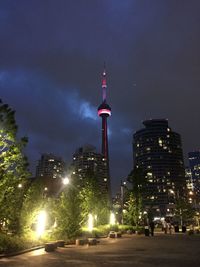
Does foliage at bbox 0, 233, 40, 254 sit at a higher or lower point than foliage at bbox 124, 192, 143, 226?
lower

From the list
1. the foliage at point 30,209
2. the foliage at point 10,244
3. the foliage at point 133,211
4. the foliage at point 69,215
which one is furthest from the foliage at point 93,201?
the foliage at point 10,244

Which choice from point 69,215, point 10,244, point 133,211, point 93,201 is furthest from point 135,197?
point 10,244

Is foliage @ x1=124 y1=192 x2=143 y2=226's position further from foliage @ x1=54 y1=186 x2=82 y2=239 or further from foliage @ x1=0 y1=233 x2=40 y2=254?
foliage @ x1=0 y1=233 x2=40 y2=254

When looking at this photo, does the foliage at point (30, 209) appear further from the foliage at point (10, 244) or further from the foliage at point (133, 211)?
the foliage at point (133, 211)

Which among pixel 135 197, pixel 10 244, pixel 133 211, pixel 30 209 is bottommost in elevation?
pixel 10 244

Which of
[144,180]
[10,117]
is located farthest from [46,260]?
[144,180]

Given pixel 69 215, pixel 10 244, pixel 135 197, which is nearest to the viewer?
pixel 10 244

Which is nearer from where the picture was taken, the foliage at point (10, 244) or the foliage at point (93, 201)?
the foliage at point (10, 244)

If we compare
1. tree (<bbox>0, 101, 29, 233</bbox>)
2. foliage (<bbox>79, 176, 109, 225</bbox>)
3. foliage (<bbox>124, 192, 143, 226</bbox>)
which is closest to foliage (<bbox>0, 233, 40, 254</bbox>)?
tree (<bbox>0, 101, 29, 233</bbox>)

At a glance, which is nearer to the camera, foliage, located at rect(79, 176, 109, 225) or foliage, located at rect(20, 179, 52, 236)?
foliage, located at rect(20, 179, 52, 236)

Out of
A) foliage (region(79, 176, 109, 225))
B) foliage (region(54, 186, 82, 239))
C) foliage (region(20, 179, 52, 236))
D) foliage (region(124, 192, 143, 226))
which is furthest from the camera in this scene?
foliage (region(124, 192, 143, 226))

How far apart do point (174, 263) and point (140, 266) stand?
200cm

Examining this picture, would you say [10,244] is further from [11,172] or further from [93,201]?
[93,201]

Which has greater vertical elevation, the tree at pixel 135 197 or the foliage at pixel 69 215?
the tree at pixel 135 197
